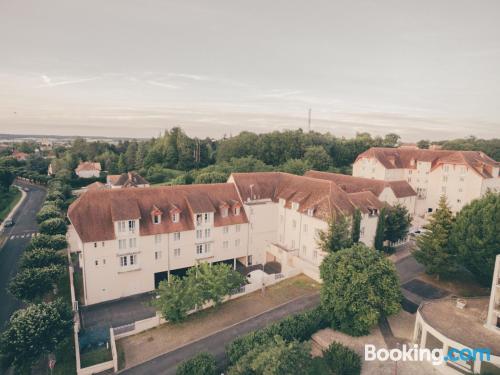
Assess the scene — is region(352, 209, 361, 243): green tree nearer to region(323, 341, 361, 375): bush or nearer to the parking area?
region(323, 341, 361, 375): bush

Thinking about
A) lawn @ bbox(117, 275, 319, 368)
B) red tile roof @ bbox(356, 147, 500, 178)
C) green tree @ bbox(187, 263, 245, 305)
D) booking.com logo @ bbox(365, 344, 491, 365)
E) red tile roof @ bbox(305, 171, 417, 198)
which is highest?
red tile roof @ bbox(356, 147, 500, 178)

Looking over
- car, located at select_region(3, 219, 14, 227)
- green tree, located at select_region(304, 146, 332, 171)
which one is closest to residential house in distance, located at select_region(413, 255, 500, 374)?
green tree, located at select_region(304, 146, 332, 171)

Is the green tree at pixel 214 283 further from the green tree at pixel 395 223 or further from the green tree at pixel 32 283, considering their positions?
the green tree at pixel 395 223

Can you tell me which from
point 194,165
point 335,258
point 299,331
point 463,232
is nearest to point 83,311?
point 299,331

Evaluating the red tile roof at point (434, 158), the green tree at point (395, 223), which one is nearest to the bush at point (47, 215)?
the green tree at point (395, 223)

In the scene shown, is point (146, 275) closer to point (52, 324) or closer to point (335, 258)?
point (52, 324)

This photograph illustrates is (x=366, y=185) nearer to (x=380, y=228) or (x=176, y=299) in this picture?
(x=380, y=228)

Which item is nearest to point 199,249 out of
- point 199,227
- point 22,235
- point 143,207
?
point 199,227
